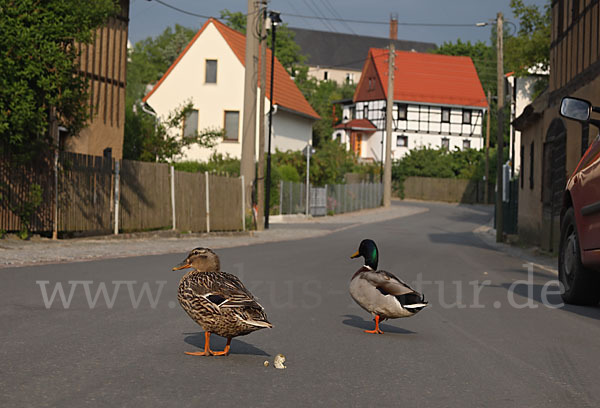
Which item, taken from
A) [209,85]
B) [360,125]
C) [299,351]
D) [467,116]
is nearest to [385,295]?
[299,351]

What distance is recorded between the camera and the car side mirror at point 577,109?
9312 mm

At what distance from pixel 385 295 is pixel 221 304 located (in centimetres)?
211

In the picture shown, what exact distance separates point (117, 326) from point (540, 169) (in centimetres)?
1940

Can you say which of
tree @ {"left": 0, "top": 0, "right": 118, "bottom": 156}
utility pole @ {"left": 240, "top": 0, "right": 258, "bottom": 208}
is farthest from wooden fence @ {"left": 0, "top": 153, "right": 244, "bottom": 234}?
utility pole @ {"left": 240, "top": 0, "right": 258, "bottom": 208}

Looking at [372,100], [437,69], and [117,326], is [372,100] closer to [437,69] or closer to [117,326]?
[437,69]

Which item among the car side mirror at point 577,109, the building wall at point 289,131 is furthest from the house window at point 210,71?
the car side mirror at point 577,109

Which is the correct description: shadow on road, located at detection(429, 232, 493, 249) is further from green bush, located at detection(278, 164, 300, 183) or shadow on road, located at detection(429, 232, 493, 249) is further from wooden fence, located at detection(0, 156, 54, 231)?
wooden fence, located at detection(0, 156, 54, 231)

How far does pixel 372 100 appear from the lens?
285 ft

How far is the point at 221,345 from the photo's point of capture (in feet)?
22.6

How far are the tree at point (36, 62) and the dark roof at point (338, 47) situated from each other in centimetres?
12452

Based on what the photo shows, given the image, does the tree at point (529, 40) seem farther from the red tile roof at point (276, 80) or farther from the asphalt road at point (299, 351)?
the asphalt road at point (299, 351)

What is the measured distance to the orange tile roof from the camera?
83312mm

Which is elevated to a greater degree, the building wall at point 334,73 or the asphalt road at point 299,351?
the building wall at point 334,73

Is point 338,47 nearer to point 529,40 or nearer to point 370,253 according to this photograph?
point 529,40
